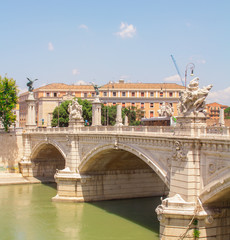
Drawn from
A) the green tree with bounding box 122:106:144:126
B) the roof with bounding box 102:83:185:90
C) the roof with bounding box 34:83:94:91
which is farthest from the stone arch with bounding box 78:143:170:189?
the roof with bounding box 34:83:94:91

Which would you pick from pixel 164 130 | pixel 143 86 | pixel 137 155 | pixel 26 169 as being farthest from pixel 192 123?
pixel 143 86

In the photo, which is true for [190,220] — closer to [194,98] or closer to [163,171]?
[163,171]

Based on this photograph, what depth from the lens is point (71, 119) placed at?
41.8m

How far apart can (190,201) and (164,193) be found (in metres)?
19.5

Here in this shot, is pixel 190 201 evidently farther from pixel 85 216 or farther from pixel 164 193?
pixel 164 193

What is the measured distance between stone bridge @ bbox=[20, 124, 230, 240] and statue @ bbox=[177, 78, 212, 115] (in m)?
0.94

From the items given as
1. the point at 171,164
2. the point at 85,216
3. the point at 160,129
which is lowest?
the point at 85,216

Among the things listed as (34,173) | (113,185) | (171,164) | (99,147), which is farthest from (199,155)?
(34,173)

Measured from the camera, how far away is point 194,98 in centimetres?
2323

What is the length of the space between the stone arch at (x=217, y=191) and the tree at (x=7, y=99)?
42.4 metres

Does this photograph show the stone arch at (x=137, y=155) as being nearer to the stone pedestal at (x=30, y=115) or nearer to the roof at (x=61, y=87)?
the stone pedestal at (x=30, y=115)

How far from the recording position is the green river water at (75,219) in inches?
1161

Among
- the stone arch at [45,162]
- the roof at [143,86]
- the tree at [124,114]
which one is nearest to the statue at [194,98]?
the stone arch at [45,162]

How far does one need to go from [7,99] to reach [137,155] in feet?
117
